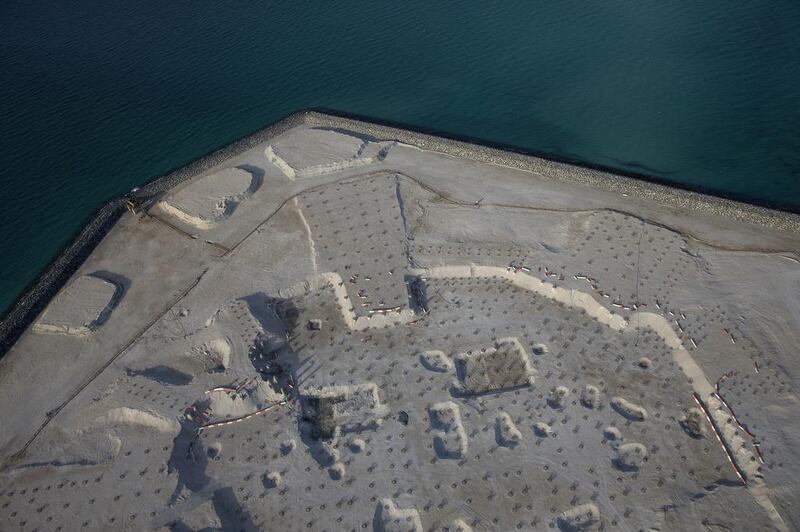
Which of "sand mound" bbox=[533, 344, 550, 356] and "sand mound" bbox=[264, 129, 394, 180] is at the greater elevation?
"sand mound" bbox=[264, 129, 394, 180]

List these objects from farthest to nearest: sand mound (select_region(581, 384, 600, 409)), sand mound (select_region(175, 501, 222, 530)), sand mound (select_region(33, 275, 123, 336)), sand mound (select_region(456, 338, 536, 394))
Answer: sand mound (select_region(33, 275, 123, 336))
sand mound (select_region(456, 338, 536, 394))
sand mound (select_region(581, 384, 600, 409))
sand mound (select_region(175, 501, 222, 530))

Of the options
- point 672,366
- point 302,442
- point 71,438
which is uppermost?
point 672,366

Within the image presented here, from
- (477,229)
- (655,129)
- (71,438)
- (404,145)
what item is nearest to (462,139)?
(404,145)

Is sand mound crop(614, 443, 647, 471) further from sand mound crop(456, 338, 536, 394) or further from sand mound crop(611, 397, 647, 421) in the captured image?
sand mound crop(456, 338, 536, 394)

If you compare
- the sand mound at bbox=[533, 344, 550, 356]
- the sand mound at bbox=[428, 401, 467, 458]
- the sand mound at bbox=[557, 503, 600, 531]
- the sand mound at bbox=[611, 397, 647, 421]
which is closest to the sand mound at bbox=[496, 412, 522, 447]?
the sand mound at bbox=[428, 401, 467, 458]

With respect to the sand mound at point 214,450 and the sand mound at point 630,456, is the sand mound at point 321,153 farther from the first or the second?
the sand mound at point 630,456

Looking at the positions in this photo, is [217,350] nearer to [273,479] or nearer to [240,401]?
[240,401]

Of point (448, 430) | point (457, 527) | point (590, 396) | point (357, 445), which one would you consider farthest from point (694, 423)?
point (357, 445)

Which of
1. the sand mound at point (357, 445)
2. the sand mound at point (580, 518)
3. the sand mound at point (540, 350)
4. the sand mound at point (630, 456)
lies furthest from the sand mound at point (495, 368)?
the sand mound at point (580, 518)

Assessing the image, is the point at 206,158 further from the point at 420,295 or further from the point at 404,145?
the point at 420,295
